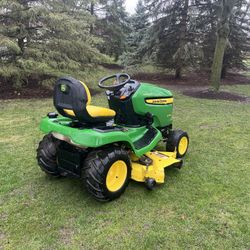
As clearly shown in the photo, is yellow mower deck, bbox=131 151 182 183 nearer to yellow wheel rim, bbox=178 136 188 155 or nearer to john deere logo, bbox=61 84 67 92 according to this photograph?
yellow wheel rim, bbox=178 136 188 155

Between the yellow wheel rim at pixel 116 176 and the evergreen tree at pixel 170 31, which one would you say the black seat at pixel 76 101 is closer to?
the yellow wheel rim at pixel 116 176

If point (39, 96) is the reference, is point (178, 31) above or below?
above

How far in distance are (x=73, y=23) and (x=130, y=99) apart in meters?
5.85

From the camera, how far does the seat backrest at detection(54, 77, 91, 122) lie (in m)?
2.62

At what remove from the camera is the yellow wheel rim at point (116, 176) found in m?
2.80

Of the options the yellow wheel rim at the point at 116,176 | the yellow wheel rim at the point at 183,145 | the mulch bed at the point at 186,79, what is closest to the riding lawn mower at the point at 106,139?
the yellow wheel rim at the point at 116,176

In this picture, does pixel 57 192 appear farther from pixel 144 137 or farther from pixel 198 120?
pixel 198 120

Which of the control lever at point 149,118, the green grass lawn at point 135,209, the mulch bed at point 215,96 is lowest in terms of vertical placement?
the green grass lawn at point 135,209

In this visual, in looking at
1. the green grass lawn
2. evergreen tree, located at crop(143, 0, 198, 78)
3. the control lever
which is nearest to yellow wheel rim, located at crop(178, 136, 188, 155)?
the green grass lawn

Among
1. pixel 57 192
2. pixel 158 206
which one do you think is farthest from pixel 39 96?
pixel 158 206

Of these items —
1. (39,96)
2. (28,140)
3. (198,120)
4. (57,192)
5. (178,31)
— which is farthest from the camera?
(178,31)

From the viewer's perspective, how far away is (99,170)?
2.62 meters

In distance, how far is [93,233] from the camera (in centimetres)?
241

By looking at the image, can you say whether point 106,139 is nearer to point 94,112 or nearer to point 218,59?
point 94,112
